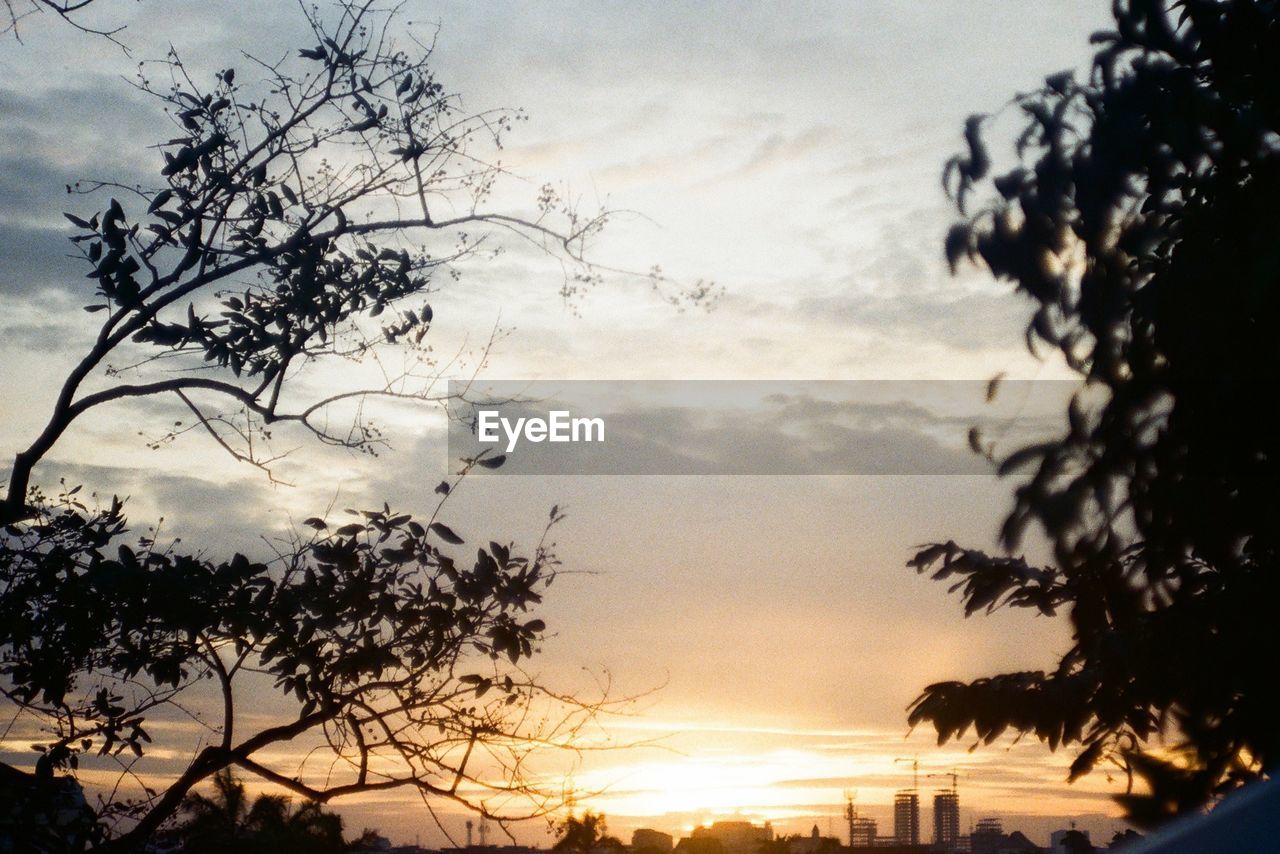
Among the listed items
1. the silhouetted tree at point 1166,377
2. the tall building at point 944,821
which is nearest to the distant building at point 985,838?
the tall building at point 944,821

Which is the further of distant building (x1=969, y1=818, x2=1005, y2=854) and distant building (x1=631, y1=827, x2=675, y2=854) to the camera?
distant building (x1=969, y1=818, x2=1005, y2=854)

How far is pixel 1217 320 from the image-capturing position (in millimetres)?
5344

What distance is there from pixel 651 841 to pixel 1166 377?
501 cm

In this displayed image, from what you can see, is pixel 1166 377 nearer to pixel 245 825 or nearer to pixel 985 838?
pixel 245 825

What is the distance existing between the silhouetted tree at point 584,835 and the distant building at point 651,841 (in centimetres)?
29

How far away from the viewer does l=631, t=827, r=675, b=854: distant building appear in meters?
6.80

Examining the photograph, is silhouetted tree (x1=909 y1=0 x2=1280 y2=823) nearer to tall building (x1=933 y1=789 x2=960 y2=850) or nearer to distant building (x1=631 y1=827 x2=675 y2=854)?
distant building (x1=631 y1=827 x2=675 y2=854)

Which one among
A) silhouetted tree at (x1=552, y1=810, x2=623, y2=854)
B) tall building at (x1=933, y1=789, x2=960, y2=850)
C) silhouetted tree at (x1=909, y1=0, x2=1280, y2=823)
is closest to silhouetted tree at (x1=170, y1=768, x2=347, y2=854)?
silhouetted tree at (x1=552, y1=810, x2=623, y2=854)

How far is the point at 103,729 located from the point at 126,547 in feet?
3.34

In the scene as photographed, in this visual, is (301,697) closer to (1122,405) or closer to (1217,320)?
(1122,405)

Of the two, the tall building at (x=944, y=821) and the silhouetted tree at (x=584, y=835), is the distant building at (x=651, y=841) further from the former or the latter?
the tall building at (x=944, y=821)

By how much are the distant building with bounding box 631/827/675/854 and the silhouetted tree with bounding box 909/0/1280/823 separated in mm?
2368

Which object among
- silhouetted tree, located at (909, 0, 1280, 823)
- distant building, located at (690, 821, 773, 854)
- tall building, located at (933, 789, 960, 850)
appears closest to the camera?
silhouetted tree, located at (909, 0, 1280, 823)

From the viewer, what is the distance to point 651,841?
8.79 m
